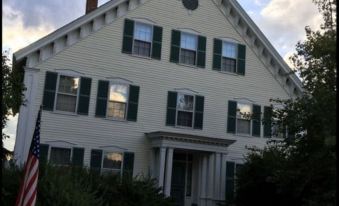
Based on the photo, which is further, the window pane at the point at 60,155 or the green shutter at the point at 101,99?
the green shutter at the point at 101,99

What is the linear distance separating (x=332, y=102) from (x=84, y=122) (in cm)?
1168

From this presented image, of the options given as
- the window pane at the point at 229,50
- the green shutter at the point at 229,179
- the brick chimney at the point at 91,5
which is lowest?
the green shutter at the point at 229,179

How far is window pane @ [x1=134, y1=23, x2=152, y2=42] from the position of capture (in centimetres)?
2273

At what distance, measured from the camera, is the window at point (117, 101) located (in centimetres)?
2161

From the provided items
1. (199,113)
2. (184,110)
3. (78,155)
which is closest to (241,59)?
(199,113)

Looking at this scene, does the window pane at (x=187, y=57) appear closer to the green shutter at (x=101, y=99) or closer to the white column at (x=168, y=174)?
the green shutter at (x=101, y=99)

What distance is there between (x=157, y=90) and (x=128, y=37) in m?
2.67

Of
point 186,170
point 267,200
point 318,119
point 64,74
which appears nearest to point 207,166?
point 186,170

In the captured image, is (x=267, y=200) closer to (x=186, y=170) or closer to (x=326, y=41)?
(x=186, y=170)

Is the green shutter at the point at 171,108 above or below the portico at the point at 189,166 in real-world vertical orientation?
above

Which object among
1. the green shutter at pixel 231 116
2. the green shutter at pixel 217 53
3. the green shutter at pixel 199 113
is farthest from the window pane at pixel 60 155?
the green shutter at pixel 217 53

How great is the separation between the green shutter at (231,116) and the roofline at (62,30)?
707 centimetres

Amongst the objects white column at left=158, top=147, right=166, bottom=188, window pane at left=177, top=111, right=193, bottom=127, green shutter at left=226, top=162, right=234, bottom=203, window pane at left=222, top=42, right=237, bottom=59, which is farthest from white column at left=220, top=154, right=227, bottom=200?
window pane at left=222, top=42, right=237, bottom=59

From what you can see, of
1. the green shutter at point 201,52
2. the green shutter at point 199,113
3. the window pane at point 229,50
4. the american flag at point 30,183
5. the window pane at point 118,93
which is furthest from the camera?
the window pane at point 229,50
